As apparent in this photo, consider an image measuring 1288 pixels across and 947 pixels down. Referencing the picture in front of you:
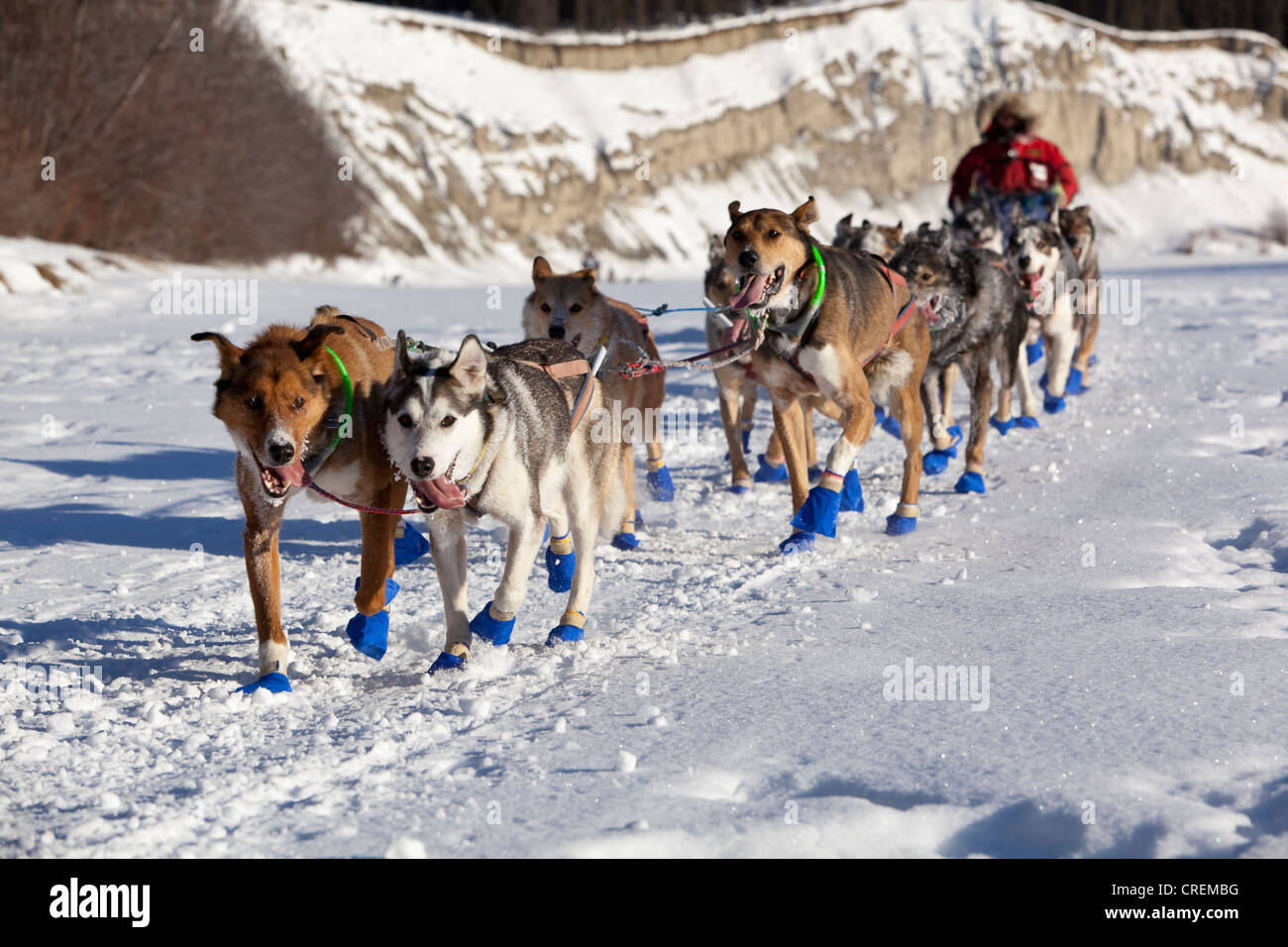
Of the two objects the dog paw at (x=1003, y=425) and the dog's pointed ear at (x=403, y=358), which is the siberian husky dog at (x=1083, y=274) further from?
the dog's pointed ear at (x=403, y=358)

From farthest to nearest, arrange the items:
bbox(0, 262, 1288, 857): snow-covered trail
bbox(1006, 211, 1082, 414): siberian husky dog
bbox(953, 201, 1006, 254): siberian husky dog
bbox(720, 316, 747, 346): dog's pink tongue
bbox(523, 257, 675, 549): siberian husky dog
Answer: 1. bbox(953, 201, 1006, 254): siberian husky dog
2. bbox(1006, 211, 1082, 414): siberian husky dog
3. bbox(720, 316, 747, 346): dog's pink tongue
4. bbox(523, 257, 675, 549): siberian husky dog
5. bbox(0, 262, 1288, 857): snow-covered trail

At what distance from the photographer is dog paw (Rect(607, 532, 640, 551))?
5836mm

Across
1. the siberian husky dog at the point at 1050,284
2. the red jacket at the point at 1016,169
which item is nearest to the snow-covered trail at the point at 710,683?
the siberian husky dog at the point at 1050,284

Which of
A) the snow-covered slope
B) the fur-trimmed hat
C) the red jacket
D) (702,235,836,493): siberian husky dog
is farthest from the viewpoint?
the snow-covered slope

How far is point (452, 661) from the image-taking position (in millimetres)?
4074

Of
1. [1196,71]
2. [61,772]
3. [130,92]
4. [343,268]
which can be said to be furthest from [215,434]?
[1196,71]

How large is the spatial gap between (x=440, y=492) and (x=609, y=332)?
9.78ft

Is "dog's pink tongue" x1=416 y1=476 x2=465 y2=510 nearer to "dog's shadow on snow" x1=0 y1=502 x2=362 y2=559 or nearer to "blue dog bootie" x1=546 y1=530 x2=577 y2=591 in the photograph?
"blue dog bootie" x1=546 y1=530 x2=577 y2=591

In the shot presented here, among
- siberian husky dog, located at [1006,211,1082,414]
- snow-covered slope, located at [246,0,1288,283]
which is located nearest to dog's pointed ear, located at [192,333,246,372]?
siberian husky dog, located at [1006,211,1082,414]

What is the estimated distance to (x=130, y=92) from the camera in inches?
946

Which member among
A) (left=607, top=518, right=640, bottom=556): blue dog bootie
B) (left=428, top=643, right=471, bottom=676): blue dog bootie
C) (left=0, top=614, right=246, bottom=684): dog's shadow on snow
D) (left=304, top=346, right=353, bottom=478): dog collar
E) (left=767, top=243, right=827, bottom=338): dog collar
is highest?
(left=767, top=243, right=827, bottom=338): dog collar

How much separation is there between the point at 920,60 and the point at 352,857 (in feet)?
169

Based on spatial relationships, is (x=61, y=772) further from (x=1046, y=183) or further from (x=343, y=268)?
(x=343, y=268)

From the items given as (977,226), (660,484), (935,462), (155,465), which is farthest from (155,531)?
(977,226)
